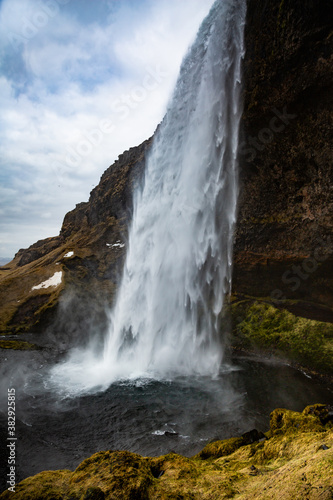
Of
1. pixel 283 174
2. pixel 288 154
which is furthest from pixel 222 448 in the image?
pixel 288 154

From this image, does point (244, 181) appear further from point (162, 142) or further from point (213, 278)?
point (162, 142)

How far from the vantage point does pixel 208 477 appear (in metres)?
4.82

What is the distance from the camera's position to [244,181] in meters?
19.4

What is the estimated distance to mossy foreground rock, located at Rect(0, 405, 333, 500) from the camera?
3.48m

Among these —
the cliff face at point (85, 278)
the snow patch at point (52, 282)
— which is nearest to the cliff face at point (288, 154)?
the cliff face at point (85, 278)

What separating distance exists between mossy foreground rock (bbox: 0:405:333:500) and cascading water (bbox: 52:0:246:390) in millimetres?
11202

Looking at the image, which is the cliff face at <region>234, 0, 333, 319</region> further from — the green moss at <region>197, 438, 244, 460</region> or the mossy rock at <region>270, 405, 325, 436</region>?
the green moss at <region>197, 438, 244, 460</region>

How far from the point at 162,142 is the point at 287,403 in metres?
22.4

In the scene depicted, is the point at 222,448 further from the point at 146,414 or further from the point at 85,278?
the point at 85,278

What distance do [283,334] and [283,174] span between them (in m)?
10.4

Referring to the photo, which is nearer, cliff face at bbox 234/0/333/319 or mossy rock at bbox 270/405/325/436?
mossy rock at bbox 270/405/325/436

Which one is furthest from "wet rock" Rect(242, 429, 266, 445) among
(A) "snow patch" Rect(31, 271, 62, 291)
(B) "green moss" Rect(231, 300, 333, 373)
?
(A) "snow patch" Rect(31, 271, 62, 291)

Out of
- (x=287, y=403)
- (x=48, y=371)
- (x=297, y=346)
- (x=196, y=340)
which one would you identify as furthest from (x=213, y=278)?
(x=48, y=371)

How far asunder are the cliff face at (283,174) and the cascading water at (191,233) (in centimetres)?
122
